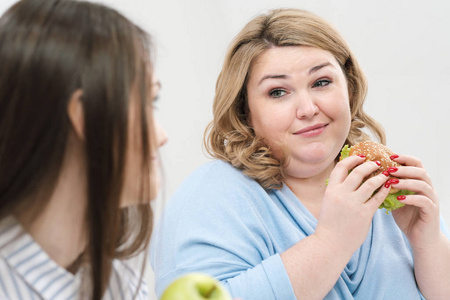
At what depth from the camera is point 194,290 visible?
886 mm

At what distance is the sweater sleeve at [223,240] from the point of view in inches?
60.8

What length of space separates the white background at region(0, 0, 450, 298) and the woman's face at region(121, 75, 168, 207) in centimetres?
173

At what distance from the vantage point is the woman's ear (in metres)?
0.96

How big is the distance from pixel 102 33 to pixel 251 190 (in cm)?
87

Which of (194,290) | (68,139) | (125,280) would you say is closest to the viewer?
(194,290)

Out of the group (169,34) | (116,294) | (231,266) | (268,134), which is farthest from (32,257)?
(169,34)

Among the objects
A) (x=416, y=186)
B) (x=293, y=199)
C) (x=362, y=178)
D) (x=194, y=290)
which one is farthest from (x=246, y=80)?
(x=194, y=290)

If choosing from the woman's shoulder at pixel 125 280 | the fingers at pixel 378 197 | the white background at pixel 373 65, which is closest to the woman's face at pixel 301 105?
the fingers at pixel 378 197

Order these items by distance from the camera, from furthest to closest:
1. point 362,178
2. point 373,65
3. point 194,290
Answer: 1. point 373,65
2. point 362,178
3. point 194,290

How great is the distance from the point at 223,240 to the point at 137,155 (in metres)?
0.66

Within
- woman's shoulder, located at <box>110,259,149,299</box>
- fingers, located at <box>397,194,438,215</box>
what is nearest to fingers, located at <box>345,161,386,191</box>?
fingers, located at <box>397,194,438,215</box>

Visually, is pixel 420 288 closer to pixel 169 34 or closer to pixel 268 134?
pixel 268 134

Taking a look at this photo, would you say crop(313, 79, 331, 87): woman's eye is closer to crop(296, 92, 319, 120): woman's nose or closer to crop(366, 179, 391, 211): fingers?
Result: crop(296, 92, 319, 120): woman's nose

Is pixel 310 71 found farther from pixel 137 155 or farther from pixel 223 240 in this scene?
pixel 137 155
